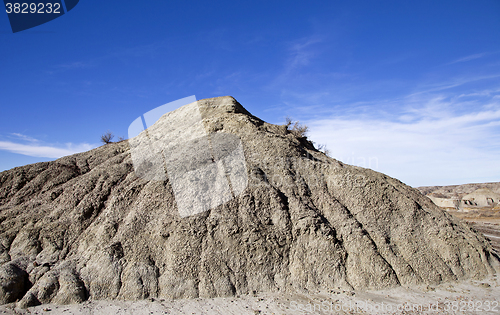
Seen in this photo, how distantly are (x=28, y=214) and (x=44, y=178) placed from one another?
2403 mm

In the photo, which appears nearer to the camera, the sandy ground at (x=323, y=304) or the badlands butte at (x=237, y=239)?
the sandy ground at (x=323, y=304)

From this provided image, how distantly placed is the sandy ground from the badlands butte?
0.28 meters

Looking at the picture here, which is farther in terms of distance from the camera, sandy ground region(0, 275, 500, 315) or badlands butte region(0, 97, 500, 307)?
badlands butte region(0, 97, 500, 307)

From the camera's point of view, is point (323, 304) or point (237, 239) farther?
point (237, 239)

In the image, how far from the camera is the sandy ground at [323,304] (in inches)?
288

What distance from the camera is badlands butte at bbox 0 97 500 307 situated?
323 inches

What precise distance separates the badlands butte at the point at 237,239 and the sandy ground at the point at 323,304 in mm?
281

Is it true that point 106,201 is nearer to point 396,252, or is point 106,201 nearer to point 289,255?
point 289,255

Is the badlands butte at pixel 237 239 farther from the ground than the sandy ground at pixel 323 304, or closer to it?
farther from the ground

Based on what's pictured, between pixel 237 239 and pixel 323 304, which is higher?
pixel 237 239

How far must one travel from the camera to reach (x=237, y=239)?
29.6 feet

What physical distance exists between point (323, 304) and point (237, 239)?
3.15 m

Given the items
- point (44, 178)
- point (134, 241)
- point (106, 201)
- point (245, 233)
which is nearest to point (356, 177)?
point (245, 233)

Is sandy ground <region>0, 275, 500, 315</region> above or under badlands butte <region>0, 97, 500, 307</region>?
under
